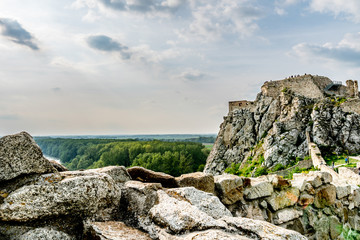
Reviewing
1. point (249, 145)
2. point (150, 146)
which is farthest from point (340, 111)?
point (150, 146)

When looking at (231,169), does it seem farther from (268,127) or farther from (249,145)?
(268,127)

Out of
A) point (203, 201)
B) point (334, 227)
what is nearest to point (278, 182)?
point (334, 227)

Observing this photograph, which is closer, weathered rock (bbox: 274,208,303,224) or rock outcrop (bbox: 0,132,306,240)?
rock outcrop (bbox: 0,132,306,240)

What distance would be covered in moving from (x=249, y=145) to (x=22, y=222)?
40817 millimetres

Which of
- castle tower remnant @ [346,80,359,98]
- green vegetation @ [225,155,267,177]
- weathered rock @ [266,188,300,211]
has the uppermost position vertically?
castle tower remnant @ [346,80,359,98]

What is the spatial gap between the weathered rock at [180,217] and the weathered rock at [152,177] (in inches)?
43.8

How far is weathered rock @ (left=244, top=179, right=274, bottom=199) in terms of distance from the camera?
5.21 meters

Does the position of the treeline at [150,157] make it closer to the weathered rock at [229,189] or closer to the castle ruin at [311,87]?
the castle ruin at [311,87]

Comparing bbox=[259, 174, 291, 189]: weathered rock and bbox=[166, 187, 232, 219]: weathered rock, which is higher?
bbox=[166, 187, 232, 219]: weathered rock

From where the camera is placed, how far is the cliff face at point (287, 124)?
1216 inches

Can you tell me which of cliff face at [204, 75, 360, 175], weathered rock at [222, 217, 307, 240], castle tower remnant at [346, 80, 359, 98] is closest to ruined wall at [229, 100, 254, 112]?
cliff face at [204, 75, 360, 175]

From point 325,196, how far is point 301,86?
128ft

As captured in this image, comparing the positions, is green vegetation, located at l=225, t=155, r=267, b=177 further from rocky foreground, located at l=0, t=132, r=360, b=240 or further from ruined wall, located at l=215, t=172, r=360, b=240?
rocky foreground, located at l=0, t=132, r=360, b=240

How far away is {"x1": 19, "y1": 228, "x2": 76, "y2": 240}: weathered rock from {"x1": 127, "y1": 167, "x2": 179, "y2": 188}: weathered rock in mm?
1816
